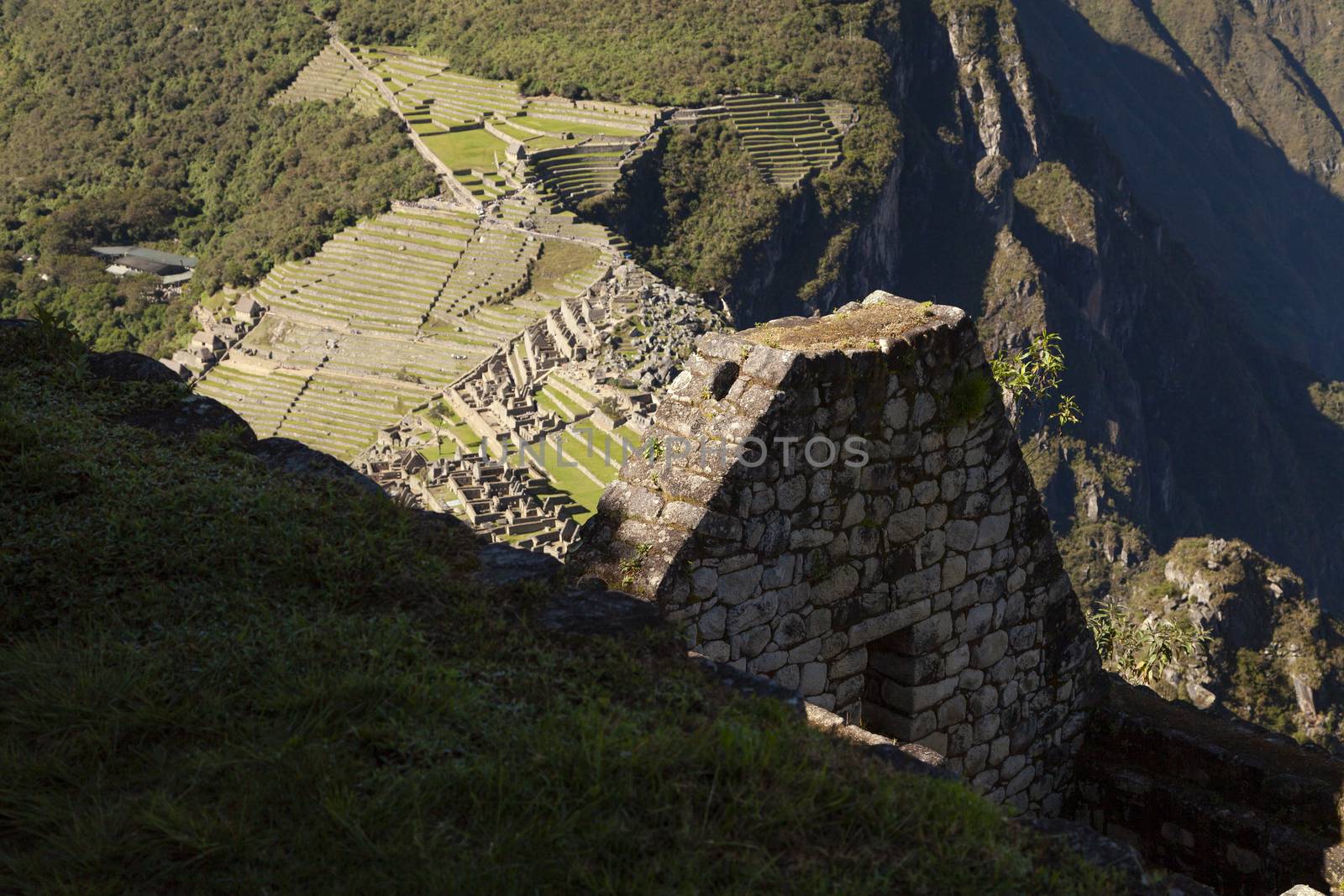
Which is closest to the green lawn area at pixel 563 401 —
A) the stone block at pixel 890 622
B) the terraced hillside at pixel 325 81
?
the stone block at pixel 890 622

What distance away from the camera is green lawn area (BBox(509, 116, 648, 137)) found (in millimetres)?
88062

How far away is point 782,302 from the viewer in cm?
10212

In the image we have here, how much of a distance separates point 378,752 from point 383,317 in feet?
213

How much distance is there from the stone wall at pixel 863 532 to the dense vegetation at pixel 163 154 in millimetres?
72701

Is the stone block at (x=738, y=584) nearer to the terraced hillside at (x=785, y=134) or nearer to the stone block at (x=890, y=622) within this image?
the stone block at (x=890, y=622)

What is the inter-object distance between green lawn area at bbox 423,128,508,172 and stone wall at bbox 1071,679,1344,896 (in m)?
77.2

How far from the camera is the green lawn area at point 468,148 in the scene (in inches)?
3177

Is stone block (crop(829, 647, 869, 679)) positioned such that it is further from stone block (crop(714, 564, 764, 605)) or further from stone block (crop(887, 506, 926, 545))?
stone block (crop(714, 564, 764, 605))

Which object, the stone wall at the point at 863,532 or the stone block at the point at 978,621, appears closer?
the stone wall at the point at 863,532

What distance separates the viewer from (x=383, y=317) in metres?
65.4

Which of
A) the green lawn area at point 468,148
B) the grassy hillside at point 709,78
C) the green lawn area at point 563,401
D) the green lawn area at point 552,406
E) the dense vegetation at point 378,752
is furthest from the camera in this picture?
the grassy hillside at point 709,78

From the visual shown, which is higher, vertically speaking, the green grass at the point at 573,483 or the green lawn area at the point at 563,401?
the green lawn area at the point at 563,401

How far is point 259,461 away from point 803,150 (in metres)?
106

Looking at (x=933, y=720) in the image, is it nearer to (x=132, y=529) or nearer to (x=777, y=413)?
(x=777, y=413)
